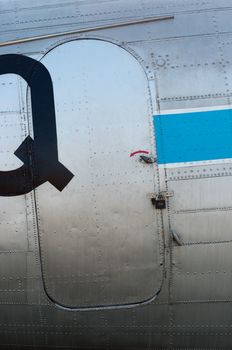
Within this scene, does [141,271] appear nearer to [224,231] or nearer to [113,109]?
[224,231]

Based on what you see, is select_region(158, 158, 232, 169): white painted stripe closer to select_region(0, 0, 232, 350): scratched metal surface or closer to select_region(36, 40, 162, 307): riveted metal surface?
select_region(0, 0, 232, 350): scratched metal surface

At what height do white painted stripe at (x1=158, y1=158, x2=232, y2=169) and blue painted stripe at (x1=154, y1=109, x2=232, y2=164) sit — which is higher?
blue painted stripe at (x1=154, y1=109, x2=232, y2=164)

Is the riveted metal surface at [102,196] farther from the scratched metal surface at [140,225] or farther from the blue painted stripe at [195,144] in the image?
the blue painted stripe at [195,144]

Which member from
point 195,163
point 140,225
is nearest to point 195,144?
point 195,163

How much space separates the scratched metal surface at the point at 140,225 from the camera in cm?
557

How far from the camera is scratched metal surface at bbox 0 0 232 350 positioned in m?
5.57

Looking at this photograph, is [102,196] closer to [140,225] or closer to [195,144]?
[140,225]

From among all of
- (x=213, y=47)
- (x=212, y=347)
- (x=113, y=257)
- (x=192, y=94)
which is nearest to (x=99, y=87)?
(x=192, y=94)

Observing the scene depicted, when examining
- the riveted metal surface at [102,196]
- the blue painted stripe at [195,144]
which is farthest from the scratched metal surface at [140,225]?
the blue painted stripe at [195,144]

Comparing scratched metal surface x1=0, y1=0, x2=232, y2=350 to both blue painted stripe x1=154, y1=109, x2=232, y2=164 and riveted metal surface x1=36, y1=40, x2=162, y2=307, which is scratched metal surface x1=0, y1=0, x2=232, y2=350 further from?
blue painted stripe x1=154, y1=109, x2=232, y2=164

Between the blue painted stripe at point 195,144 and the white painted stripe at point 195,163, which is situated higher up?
the blue painted stripe at point 195,144

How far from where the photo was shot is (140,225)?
5578mm

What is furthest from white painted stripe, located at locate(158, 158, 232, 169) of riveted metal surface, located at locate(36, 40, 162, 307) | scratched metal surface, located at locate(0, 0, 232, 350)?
riveted metal surface, located at locate(36, 40, 162, 307)

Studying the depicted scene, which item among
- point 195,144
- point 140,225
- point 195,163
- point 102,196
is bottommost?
point 140,225
